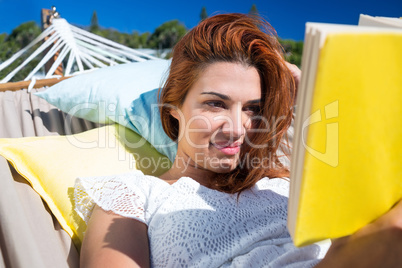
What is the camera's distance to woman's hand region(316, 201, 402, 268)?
0.51 m

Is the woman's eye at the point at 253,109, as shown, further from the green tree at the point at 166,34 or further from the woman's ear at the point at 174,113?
the green tree at the point at 166,34

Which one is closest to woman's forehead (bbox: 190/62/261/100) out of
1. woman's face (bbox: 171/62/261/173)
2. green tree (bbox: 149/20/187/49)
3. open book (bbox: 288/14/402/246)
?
woman's face (bbox: 171/62/261/173)

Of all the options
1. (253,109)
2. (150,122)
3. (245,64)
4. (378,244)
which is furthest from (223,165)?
(378,244)

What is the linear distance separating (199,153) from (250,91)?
0.74 ft

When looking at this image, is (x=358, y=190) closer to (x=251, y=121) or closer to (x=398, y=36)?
(x=398, y=36)

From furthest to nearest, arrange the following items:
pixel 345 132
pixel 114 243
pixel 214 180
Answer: pixel 214 180 → pixel 114 243 → pixel 345 132

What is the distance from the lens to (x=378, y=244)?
52 cm

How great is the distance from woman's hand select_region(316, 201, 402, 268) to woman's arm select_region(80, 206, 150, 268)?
0.46 meters

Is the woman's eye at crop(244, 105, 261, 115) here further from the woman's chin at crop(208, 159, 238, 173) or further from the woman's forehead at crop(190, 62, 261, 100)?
the woman's chin at crop(208, 159, 238, 173)

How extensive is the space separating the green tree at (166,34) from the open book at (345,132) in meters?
35.7

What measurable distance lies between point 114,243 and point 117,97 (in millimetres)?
781

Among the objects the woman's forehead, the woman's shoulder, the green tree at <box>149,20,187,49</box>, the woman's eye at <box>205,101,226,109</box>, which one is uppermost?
the green tree at <box>149,20,187,49</box>

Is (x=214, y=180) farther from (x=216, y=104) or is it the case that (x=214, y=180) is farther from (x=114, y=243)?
(x=114, y=243)

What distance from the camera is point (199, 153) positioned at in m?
1.10
